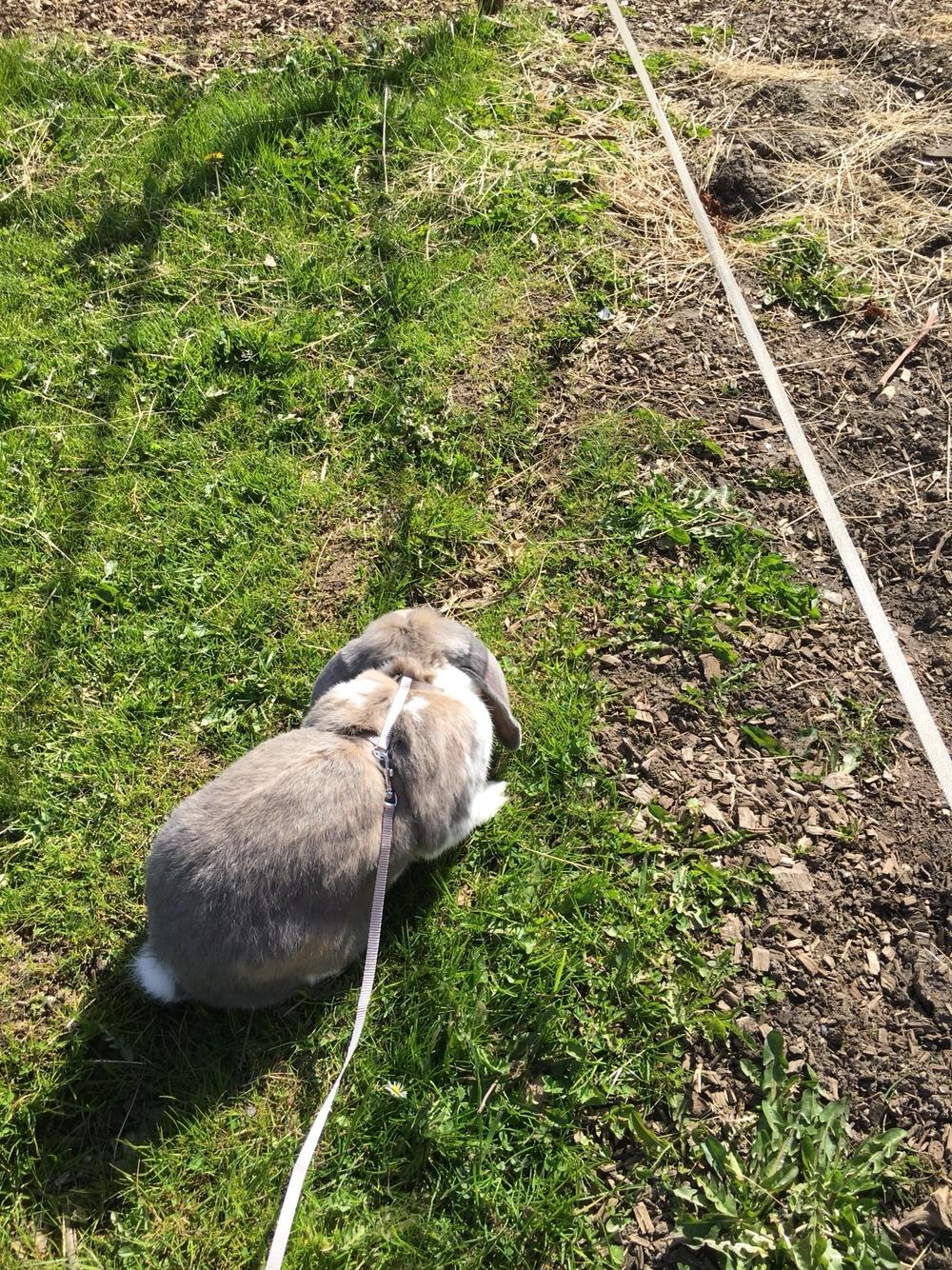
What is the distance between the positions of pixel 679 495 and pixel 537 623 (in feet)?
3.02

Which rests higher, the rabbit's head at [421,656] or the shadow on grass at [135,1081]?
the rabbit's head at [421,656]

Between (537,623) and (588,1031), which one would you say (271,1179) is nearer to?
(588,1031)

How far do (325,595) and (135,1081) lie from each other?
198 cm

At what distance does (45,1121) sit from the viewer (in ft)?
8.75

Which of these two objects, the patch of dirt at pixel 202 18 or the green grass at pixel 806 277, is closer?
the green grass at pixel 806 277

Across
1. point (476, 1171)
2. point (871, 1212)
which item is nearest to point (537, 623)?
point (476, 1171)

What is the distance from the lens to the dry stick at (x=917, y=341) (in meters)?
4.07

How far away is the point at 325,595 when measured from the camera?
12.3ft

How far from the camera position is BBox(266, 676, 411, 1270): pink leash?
7.04 ft

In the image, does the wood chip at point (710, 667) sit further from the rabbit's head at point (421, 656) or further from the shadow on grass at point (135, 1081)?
the shadow on grass at point (135, 1081)

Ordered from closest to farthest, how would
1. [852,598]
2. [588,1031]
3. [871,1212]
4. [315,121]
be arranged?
[871,1212] < [588,1031] < [852,598] < [315,121]

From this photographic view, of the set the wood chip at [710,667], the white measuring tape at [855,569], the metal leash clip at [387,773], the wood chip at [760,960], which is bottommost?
the wood chip at [760,960]

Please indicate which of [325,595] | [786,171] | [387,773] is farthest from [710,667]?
[786,171]

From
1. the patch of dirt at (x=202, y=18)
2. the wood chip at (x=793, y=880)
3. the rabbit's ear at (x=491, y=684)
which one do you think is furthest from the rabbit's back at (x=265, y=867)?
the patch of dirt at (x=202, y=18)
